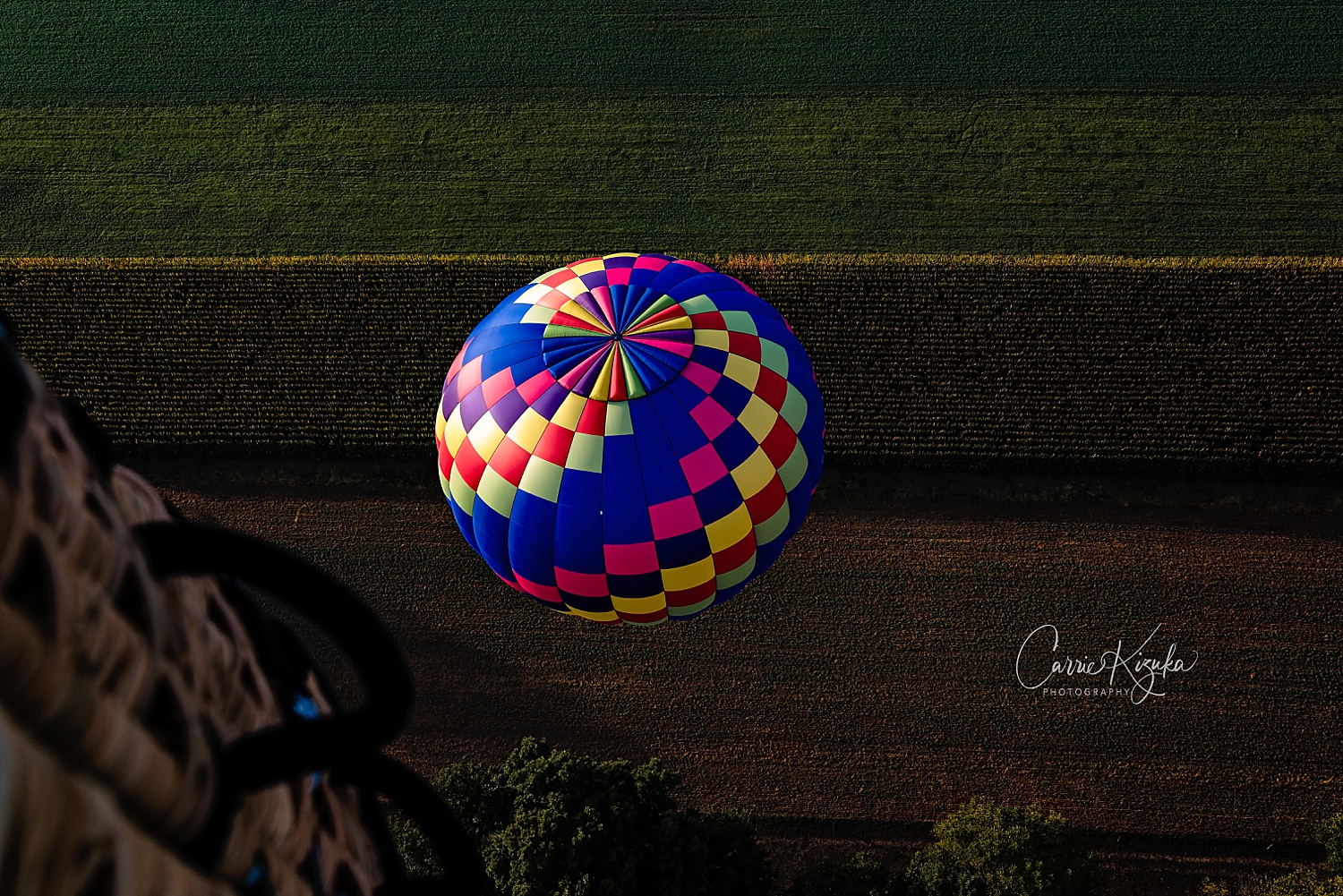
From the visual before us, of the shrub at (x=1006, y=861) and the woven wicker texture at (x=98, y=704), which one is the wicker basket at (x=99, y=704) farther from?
the shrub at (x=1006, y=861)

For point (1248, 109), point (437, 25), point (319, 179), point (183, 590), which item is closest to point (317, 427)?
point (319, 179)

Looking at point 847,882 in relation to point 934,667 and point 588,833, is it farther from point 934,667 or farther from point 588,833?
point 934,667

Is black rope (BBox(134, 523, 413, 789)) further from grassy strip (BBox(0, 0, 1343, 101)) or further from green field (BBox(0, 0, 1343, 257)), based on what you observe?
grassy strip (BBox(0, 0, 1343, 101))

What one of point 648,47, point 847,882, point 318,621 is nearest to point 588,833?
point 847,882

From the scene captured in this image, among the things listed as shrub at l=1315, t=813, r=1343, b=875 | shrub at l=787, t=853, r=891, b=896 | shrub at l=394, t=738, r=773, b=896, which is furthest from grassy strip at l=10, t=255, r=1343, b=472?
shrub at l=787, t=853, r=891, b=896

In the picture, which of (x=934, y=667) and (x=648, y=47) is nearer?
(x=934, y=667)

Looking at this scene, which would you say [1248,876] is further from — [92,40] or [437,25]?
[92,40]
